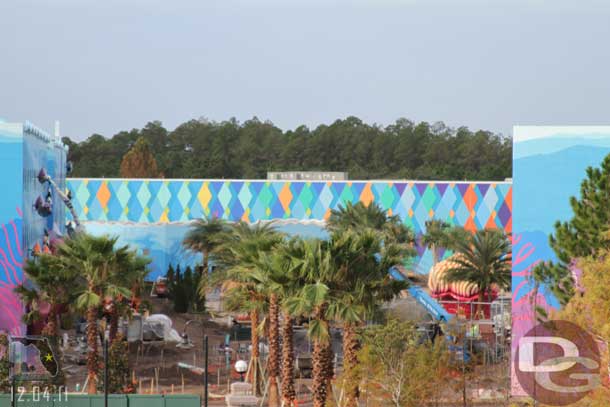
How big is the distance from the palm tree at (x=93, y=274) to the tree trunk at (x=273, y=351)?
4.21 metres

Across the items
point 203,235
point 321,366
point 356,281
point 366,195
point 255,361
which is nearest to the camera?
point 321,366

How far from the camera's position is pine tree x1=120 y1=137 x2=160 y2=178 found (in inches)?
5012

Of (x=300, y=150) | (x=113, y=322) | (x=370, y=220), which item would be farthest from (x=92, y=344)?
(x=300, y=150)

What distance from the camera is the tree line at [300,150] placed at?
474ft

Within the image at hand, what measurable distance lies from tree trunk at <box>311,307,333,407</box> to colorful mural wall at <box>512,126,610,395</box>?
10.1 meters

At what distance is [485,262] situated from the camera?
59781 mm

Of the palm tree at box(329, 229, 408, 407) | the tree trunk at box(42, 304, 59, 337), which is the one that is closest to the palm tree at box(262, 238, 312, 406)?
the palm tree at box(329, 229, 408, 407)

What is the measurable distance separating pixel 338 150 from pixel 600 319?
125m

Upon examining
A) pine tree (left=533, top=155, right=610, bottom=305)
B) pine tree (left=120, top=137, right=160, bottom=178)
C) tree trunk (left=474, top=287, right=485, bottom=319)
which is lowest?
tree trunk (left=474, top=287, right=485, bottom=319)

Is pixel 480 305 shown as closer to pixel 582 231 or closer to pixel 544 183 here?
pixel 544 183

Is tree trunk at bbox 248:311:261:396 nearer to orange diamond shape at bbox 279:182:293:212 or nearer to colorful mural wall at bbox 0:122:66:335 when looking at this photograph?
colorful mural wall at bbox 0:122:66:335

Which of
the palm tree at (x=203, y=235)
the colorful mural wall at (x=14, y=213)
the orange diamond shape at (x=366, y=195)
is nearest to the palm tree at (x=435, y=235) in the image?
the orange diamond shape at (x=366, y=195)

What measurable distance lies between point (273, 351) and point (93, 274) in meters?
5.65

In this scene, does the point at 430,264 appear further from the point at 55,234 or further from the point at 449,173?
the point at 449,173
